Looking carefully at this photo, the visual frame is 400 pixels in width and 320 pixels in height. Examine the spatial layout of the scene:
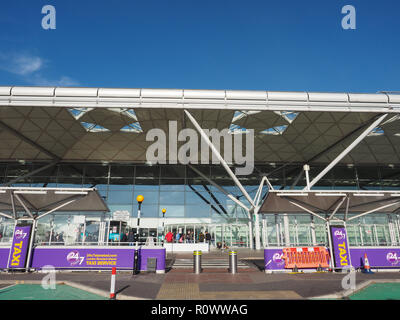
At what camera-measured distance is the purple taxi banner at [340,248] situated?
1275cm

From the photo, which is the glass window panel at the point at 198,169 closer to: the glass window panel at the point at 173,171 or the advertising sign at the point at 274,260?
the glass window panel at the point at 173,171

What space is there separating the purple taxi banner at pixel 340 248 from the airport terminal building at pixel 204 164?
0.92 metres

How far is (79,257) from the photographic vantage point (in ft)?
42.2

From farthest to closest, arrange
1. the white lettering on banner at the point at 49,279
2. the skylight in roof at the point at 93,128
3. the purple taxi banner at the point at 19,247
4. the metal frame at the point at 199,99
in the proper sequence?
1. the skylight in roof at the point at 93,128
2. the metal frame at the point at 199,99
3. the purple taxi banner at the point at 19,247
4. the white lettering on banner at the point at 49,279

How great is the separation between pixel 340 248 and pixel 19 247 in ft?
50.3

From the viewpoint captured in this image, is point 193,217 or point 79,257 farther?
point 193,217

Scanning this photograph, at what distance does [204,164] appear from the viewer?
2948cm

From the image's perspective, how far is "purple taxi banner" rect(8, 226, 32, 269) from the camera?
12.5 meters

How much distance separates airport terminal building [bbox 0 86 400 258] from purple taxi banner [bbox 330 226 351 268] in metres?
0.92

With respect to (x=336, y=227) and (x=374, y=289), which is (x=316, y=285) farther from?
(x=336, y=227)

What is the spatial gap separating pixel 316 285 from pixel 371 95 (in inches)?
600

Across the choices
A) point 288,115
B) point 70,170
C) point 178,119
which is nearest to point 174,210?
point 178,119

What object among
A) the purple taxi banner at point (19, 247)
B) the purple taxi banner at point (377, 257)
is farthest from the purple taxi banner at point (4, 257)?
the purple taxi banner at point (377, 257)
